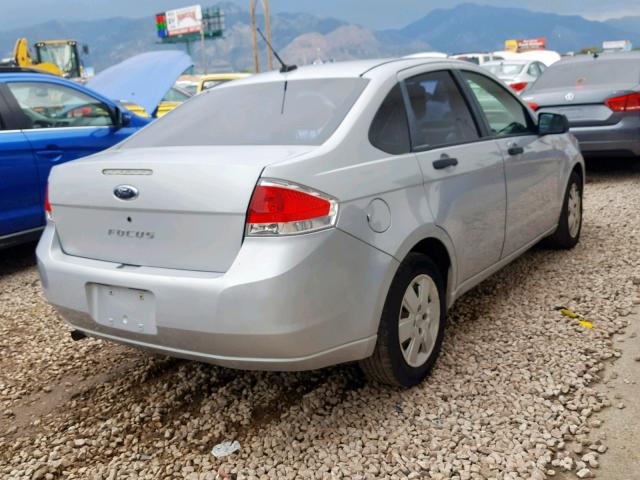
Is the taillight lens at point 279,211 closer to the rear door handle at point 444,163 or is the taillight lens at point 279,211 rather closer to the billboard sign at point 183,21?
the rear door handle at point 444,163

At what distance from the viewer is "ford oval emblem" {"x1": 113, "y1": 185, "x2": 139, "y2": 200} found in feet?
8.76

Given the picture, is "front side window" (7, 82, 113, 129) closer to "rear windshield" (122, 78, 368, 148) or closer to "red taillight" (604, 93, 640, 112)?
"rear windshield" (122, 78, 368, 148)

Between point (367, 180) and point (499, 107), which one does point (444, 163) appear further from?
point (499, 107)

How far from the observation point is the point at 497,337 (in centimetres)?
370

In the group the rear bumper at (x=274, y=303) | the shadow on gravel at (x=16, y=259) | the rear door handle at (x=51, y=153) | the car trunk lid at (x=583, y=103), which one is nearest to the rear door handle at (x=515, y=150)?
the rear bumper at (x=274, y=303)

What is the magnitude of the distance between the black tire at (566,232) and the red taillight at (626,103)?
101 inches

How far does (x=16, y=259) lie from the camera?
613cm

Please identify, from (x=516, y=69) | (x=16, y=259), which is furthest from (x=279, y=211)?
(x=516, y=69)

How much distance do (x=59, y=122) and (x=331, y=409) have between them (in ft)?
13.7

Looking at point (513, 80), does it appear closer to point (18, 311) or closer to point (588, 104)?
point (588, 104)

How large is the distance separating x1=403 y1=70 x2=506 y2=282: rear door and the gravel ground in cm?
57

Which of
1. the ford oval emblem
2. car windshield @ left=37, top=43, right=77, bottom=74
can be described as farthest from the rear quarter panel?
car windshield @ left=37, top=43, right=77, bottom=74

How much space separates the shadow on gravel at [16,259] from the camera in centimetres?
579

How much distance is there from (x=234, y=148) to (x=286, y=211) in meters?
0.56
